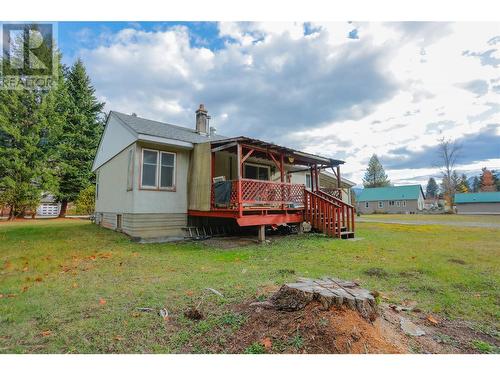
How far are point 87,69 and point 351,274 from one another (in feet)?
96.7

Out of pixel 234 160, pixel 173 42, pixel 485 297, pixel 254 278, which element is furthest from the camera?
pixel 234 160

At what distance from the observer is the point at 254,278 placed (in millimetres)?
4531

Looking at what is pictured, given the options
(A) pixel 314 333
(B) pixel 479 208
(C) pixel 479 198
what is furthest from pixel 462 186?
(A) pixel 314 333

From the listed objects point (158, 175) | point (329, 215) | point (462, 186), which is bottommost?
point (329, 215)

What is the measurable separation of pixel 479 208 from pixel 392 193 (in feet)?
41.8

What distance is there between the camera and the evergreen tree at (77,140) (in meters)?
20.8

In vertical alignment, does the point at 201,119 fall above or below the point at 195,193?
above

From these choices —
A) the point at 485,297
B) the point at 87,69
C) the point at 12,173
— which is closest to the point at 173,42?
the point at 485,297

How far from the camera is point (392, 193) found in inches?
1953

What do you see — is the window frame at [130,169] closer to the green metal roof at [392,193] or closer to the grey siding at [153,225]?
A: the grey siding at [153,225]

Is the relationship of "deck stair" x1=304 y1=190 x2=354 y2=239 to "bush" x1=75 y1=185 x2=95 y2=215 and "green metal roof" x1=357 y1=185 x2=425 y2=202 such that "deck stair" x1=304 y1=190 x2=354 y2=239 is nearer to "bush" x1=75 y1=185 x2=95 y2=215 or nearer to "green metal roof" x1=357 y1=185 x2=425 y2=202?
"bush" x1=75 y1=185 x2=95 y2=215

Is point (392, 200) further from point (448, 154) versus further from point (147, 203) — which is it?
point (147, 203)

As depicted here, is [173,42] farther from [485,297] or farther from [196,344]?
[485,297]
